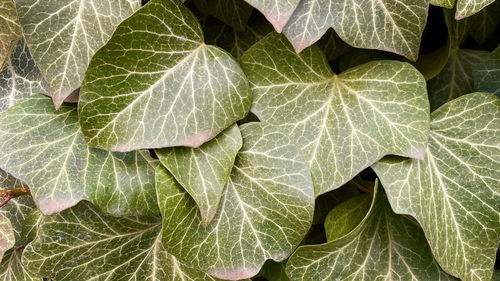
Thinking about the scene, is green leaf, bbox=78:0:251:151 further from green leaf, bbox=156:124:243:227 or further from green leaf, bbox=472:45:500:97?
green leaf, bbox=472:45:500:97

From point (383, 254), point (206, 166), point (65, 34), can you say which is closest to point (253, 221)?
point (206, 166)

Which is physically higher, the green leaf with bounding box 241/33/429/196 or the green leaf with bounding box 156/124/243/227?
the green leaf with bounding box 241/33/429/196

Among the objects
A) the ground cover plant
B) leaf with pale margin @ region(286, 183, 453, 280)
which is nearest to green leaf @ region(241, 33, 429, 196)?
the ground cover plant

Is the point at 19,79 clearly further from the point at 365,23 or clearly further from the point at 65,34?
the point at 365,23

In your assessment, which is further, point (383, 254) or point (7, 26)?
point (383, 254)

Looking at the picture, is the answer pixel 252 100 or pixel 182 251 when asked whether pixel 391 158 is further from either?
pixel 182 251
